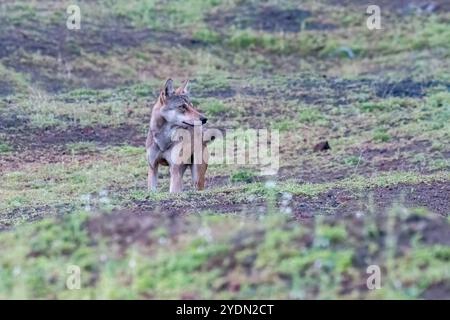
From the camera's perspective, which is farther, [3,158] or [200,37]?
[200,37]

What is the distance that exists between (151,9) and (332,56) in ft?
17.5

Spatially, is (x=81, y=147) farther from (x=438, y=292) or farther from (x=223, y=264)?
(x=438, y=292)

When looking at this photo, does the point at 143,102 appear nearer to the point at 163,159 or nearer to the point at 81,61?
the point at 81,61

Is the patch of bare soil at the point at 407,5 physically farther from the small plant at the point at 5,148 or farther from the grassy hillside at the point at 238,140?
the small plant at the point at 5,148

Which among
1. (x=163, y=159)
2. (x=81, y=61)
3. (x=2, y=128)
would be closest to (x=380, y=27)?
(x=81, y=61)

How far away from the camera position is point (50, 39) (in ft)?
85.4

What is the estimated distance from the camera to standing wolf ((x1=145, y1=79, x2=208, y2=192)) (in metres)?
13.9

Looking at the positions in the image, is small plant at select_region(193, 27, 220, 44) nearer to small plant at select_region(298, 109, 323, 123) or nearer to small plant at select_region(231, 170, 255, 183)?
small plant at select_region(298, 109, 323, 123)

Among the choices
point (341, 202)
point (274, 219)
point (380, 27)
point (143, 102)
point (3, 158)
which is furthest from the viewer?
point (380, 27)

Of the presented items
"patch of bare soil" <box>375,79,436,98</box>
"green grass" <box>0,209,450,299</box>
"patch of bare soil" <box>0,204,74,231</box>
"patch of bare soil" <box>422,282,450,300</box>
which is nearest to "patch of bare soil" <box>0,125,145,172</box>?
"patch of bare soil" <box>0,204,74,231</box>

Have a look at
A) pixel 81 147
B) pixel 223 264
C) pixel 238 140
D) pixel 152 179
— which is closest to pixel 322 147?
pixel 238 140

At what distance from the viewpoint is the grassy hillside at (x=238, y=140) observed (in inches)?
325

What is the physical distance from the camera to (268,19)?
31641mm

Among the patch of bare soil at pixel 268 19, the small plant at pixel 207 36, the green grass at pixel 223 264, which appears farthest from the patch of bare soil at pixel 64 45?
the green grass at pixel 223 264
